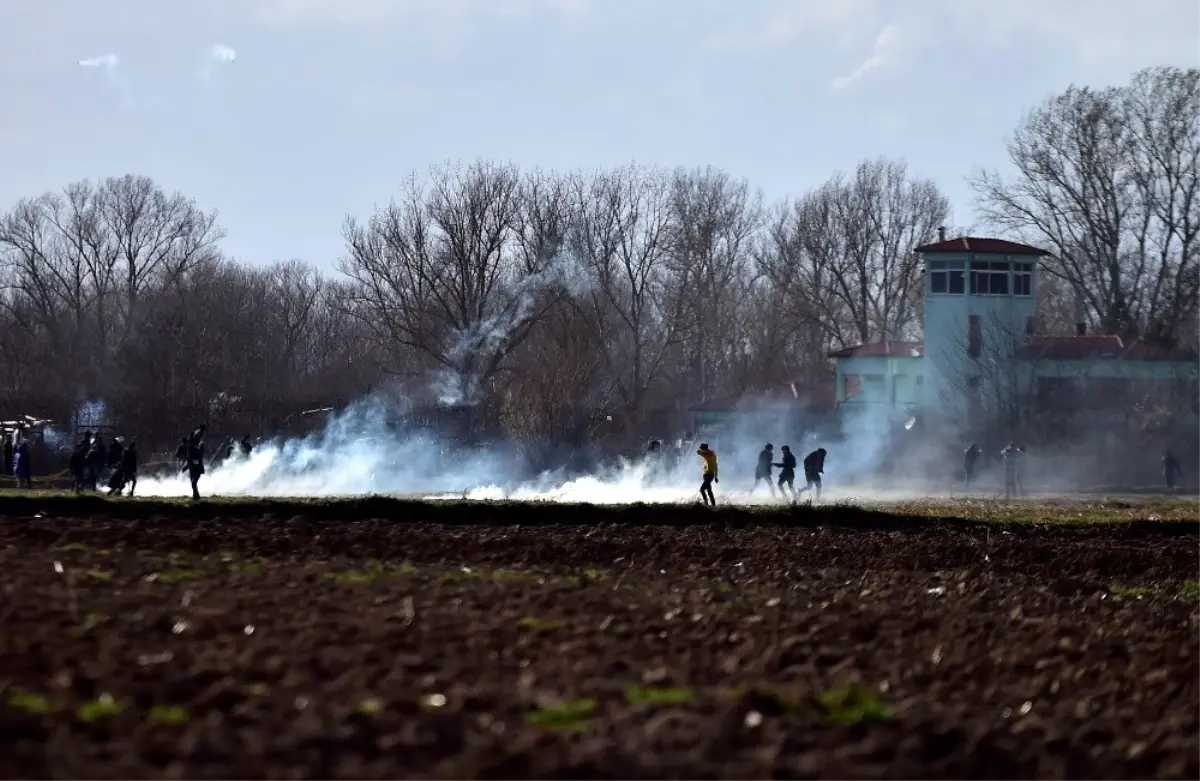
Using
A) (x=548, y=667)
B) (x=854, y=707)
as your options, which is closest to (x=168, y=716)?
(x=548, y=667)

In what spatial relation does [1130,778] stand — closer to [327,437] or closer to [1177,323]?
[327,437]

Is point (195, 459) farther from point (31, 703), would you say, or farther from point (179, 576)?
point (31, 703)

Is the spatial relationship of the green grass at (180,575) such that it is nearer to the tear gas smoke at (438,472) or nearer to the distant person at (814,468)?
the tear gas smoke at (438,472)

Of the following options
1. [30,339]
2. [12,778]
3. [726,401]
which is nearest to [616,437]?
[726,401]

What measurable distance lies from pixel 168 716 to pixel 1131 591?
53.4 feet

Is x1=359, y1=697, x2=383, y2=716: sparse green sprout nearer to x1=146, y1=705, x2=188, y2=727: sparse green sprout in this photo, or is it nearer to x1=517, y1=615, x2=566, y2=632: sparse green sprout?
x1=146, y1=705, x2=188, y2=727: sparse green sprout

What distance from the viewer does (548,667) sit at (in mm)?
12875

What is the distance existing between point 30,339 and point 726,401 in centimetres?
4532

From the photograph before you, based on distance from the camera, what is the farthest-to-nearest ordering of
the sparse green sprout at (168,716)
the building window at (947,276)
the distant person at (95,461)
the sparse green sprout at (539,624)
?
the building window at (947,276)
the distant person at (95,461)
the sparse green sprout at (539,624)
the sparse green sprout at (168,716)

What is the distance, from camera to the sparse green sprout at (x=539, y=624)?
14.8 meters

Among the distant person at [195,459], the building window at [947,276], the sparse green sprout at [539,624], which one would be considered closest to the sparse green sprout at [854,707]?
the sparse green sprout at [539,624]

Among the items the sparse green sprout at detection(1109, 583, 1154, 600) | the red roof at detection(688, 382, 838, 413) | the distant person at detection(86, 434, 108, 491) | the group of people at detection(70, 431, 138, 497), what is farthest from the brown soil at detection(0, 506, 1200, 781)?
the red roof at detection(688, 382, 838, 413)

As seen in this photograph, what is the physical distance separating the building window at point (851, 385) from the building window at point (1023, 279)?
9.50m

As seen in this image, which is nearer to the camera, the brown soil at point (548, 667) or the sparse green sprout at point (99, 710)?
the brown soil at point (548, 667)
